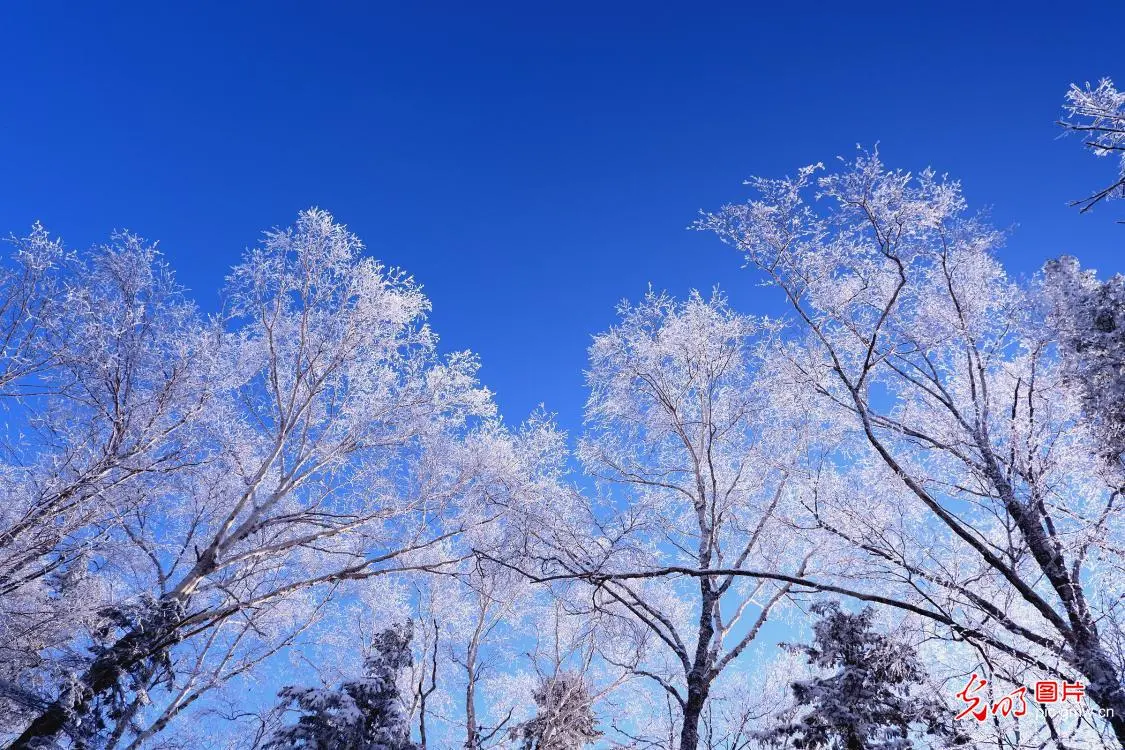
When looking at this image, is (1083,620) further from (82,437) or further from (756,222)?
(82,437)

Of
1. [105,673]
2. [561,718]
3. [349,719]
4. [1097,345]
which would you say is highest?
[1097,345]

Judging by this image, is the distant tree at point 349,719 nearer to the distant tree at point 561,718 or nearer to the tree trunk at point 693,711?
the distant tree at point 561,718

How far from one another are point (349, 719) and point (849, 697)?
9628 millimetres

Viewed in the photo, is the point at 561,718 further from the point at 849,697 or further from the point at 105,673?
the point at 105,673

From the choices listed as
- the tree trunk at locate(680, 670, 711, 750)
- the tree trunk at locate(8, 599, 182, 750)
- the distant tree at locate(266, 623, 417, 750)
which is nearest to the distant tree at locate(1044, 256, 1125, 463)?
the tree trunk at locate(680, 670, 711, 750)

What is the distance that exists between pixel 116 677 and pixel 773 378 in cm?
981

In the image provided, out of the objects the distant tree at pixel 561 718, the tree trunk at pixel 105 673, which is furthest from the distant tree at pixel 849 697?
the tree trunk at pixel 105 673

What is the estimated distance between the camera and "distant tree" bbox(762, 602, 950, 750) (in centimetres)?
1084

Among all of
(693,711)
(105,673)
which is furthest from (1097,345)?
(105,673)

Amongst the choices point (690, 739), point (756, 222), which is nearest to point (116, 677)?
point (690, 739)

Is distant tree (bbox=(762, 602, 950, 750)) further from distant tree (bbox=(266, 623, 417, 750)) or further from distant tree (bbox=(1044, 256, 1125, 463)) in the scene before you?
distant tree (bbox=(266, 623, 417, 750))

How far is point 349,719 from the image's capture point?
10.6 m

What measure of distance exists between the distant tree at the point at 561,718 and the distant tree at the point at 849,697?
400cm

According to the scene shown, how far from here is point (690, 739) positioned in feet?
26.6
